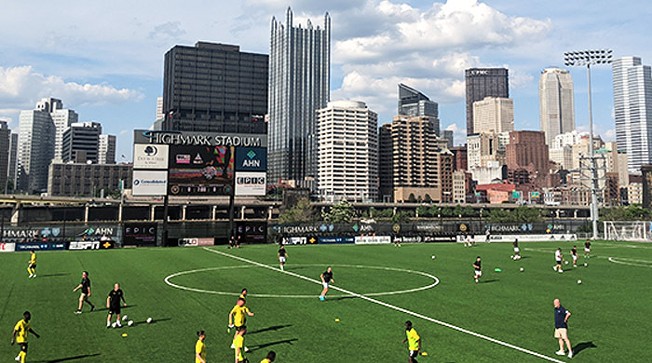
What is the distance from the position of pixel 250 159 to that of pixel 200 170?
6057 mm

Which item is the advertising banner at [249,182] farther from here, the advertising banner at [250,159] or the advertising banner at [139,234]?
the advertising banner at [139,234]

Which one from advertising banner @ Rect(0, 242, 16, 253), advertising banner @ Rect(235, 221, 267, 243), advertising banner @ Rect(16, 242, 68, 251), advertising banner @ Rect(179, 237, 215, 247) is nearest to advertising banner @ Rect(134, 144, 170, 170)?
advertising banner @ Rect(179, 237, 215, 247)

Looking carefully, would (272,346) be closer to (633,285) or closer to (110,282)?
(110,282)

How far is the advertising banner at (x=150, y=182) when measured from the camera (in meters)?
56.3

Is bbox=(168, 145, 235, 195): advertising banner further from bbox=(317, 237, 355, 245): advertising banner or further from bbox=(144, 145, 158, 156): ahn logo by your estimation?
bbox=(317, 237, 355, 245): advertising banner

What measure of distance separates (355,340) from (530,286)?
1631cm

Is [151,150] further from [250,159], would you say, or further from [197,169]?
[250,159]

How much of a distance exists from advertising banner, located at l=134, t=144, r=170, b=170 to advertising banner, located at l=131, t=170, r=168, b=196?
2.25 ft

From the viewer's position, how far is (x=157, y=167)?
2235 inches

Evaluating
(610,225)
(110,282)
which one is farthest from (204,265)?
(610,225)

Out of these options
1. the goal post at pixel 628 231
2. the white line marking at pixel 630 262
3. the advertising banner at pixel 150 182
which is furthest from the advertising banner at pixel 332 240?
the goal post at pixel 628 231

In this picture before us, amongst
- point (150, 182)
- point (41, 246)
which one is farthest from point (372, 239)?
point (41, 246)

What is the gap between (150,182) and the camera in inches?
2238

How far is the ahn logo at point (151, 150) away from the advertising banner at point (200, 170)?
69.1 inches
